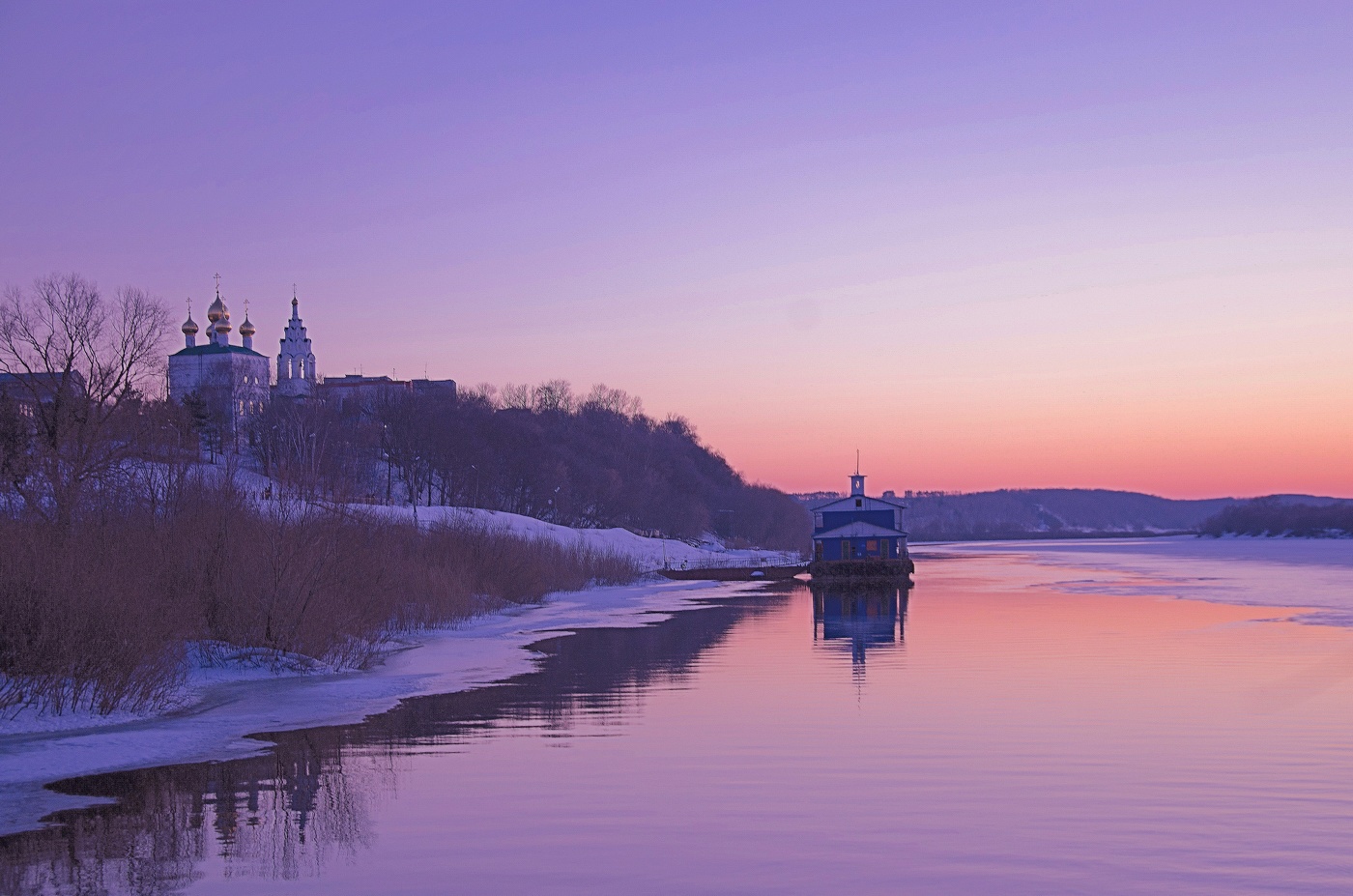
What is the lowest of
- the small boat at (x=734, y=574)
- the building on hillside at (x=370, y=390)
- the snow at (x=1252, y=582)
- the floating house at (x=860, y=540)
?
the snow at (x=1252, y=582)

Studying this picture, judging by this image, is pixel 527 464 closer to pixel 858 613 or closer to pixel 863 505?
pixel 863 505

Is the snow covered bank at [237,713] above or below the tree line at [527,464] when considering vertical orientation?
below

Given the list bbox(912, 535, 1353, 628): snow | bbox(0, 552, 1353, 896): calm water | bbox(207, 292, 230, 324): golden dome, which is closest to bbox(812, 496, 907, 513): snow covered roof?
bbox(912, 535, 1353, 628): snow

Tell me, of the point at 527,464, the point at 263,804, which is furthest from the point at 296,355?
the point at 263,804

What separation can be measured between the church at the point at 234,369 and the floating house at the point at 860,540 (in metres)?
56.9

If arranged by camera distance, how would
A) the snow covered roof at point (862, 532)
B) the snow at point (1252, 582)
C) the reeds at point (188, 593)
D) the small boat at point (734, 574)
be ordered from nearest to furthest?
1. the reeds at point (188, 593)
2. the snow at point (1252, 582)
3. the snow covered roof at point (862, 532)
4. the small boat at point (734, 574)

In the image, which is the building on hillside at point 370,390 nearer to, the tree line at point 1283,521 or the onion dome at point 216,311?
the onion dome at point 216,311

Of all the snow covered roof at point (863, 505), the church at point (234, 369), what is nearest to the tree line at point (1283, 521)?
the snow covered roof at point (863, 505)

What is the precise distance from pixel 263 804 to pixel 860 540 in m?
60.5

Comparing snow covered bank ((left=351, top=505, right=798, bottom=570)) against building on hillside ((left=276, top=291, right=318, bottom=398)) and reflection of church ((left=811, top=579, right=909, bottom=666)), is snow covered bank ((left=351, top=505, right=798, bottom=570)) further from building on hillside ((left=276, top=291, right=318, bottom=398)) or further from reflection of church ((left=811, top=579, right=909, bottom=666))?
building on hillside ((left=276, top=291, right=318, bottom=398))

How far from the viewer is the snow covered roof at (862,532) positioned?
71.2 metres

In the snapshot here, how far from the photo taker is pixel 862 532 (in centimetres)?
7150

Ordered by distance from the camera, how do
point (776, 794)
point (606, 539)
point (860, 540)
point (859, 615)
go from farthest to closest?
point (606, 539)
point (860, 540)
point (859, 615)
point (776, 794)

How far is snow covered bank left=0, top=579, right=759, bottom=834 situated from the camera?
45.1 ft
